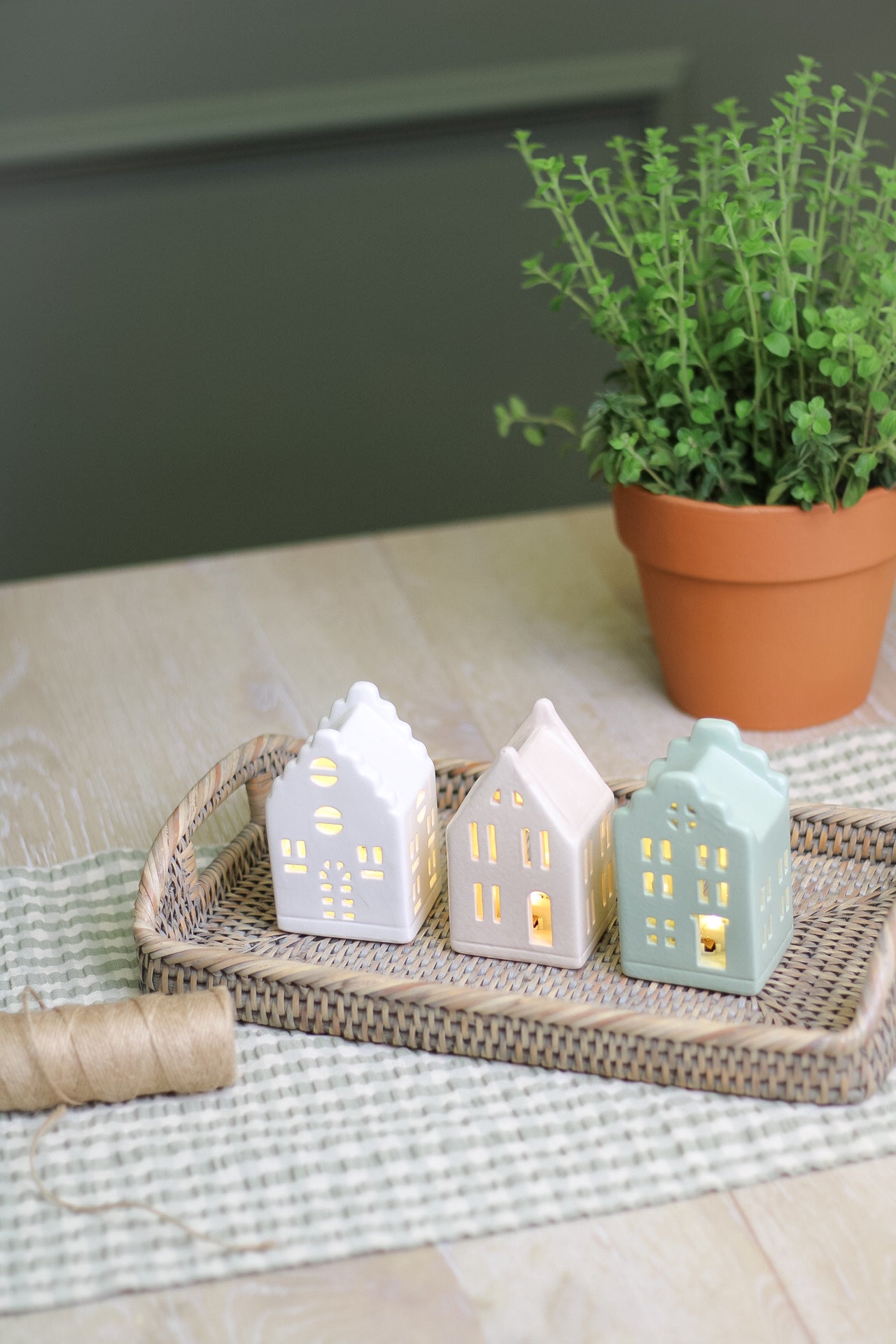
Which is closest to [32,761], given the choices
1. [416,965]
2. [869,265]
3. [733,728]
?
[416,965]

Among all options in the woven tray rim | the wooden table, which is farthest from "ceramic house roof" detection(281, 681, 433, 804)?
the wooden table

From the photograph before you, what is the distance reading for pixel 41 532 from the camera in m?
2.11

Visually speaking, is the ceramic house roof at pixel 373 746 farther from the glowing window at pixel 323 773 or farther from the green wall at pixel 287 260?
the green wall at pixel 287 260

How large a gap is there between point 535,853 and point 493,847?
0.02m

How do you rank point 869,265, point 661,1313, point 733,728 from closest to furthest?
point 661,1313 → point 733,728 → point 869,265

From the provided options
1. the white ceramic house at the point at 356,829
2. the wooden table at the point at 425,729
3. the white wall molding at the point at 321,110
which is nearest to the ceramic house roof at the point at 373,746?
the white ceramic house at the point at 356,829

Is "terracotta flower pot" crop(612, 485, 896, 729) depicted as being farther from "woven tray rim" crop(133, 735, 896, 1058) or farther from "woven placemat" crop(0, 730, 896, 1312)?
"woven placemat" crop(0, 730, 896, 1312)

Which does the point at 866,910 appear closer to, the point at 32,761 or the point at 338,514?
the point at 32,761

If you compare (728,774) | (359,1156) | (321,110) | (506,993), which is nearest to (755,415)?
(728,774)

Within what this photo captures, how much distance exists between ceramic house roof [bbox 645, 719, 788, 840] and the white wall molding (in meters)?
1.33

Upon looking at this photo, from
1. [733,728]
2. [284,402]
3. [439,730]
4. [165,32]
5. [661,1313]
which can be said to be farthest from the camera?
[284,402]

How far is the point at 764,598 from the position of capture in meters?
1.08

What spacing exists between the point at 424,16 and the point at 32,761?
3.82 ft

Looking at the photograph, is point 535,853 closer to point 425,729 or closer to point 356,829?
point 356,829
